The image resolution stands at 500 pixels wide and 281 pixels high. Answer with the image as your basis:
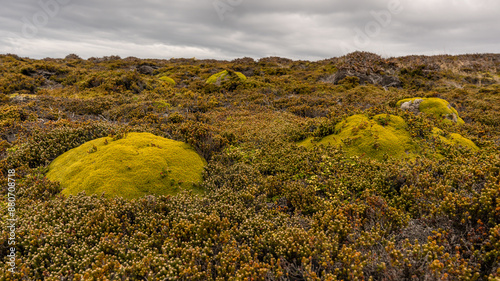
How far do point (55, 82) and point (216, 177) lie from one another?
2982 centimetres

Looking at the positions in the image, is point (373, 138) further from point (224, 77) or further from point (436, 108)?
point (224, 77)

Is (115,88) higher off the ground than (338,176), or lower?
higher

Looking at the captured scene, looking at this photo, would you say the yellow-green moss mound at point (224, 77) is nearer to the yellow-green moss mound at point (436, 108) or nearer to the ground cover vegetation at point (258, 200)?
the ground cover vegetation at point (258, 200)

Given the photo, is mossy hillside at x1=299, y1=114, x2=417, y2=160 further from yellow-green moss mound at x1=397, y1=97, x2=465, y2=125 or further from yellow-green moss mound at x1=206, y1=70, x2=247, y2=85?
yellow-green moss mound at x1=206, y1=70, x2=247, y2=85

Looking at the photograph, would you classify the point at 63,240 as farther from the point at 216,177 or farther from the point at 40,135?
the point at 40,135

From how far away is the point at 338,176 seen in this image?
7293 millimetres

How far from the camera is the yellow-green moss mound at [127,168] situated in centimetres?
666

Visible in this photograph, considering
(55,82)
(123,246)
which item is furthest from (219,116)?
(55,82)

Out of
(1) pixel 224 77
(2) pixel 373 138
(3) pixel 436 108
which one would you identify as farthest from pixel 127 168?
(1) pixel 224 77

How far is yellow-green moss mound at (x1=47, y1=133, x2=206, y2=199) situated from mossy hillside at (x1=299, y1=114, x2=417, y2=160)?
16.5ft

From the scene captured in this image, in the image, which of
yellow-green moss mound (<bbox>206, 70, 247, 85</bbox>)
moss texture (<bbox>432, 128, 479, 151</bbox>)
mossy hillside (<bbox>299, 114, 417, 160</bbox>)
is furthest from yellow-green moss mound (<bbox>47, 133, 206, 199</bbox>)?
yellow-green moss mound (<bbox>206, 70, 247, 85</bbox>)

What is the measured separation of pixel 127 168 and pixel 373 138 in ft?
27.1

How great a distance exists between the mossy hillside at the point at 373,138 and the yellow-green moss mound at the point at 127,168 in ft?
16.5

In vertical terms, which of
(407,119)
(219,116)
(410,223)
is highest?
(407,119)
